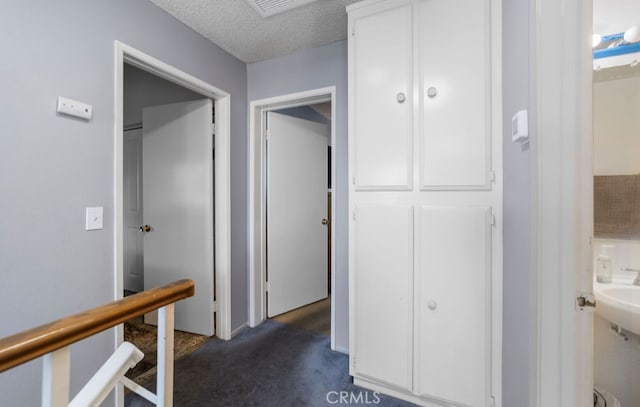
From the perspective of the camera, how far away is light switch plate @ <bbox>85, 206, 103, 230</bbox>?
4.52 feet

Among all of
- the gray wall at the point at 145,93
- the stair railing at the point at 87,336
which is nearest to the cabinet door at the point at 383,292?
the stair railing at the point at 87,336

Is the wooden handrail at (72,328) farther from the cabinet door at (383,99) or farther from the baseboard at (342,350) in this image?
the baseboard at (342,350)

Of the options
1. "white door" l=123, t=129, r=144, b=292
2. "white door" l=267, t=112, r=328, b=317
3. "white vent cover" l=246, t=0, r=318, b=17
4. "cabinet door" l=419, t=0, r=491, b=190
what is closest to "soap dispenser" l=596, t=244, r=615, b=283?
"cabinet door" l=419, t=0, r=491, b=190

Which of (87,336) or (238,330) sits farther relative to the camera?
(238,330)

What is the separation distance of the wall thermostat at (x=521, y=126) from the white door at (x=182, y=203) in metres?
2.09

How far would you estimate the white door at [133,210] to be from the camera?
3.12 metres

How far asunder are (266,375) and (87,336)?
1602mm

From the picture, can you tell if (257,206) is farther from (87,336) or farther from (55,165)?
(87,336)

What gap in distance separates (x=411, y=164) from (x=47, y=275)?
189 cm

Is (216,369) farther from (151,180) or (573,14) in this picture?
(573,14)

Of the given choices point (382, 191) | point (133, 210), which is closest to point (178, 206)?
point (133, 210)

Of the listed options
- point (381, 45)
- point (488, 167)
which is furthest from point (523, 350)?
point (381, 45)

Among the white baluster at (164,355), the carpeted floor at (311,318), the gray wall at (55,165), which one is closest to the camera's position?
the white baluster at (164,355)

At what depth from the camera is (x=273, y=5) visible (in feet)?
5.67
